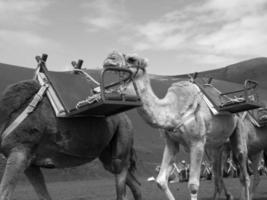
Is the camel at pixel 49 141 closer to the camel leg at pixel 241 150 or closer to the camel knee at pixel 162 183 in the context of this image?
the camel knee at pixel 162 183

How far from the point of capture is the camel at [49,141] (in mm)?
5801

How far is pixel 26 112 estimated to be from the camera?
6039 millimetres

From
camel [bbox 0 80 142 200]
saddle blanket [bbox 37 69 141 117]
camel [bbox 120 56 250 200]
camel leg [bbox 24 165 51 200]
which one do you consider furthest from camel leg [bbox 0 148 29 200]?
camel [bbox 120 56 250 200]

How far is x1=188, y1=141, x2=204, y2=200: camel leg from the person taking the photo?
7746mm

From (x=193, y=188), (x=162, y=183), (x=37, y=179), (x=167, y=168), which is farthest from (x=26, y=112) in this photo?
(x=193, y=188)

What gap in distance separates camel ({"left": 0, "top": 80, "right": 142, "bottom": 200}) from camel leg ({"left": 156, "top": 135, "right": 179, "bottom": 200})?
36.9 inches

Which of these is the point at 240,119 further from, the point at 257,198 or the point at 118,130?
the point at 118,130

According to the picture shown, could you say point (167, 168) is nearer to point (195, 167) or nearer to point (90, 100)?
Result: point (195, 167)

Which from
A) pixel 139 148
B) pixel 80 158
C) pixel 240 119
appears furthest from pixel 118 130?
pixel 139 148

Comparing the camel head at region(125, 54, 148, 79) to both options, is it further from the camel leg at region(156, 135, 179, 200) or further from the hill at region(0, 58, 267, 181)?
the hill at region(0, 58, 267, 181)

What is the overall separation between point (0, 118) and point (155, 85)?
64.0 m

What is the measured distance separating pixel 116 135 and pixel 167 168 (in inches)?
59.3

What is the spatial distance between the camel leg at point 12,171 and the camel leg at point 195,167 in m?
3.22

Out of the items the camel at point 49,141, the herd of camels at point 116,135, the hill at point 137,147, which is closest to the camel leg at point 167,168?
the herd of camels at point 116,135
